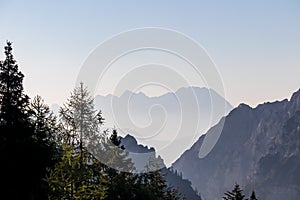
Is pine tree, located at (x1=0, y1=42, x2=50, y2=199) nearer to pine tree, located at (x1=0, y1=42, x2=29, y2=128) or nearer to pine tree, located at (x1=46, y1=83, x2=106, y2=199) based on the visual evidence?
pine tree, located at (x1=0, y1=42, x2=29, y2=128)

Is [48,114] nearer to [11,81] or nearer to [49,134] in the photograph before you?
[49,134]

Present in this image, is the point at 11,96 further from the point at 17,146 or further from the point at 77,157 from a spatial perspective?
the point at 77,157

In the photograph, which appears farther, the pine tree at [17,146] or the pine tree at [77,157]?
the pine tree at [17,146]

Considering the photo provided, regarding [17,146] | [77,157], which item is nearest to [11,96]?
[17,146]

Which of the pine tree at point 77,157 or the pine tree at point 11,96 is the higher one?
the pine tree at point 11,96

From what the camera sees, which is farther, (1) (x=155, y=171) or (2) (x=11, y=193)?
(1) (x=155, y=171)

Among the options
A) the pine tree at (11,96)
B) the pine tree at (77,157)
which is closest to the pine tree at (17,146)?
the pine tree at (11,96)

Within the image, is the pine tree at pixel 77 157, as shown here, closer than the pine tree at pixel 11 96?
Yes

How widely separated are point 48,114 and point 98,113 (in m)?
6.41

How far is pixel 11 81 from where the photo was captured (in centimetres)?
3092

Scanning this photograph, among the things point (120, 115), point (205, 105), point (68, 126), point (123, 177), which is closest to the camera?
point (68, 126)

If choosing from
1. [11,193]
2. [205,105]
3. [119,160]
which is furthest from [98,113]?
[205,105]

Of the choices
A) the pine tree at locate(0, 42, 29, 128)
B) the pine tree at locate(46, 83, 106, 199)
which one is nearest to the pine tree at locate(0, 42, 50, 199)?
the pine tree at locate(0, 42, 29, 128)

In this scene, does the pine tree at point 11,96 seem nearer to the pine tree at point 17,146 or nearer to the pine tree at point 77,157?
the pine tree at point 17,146
